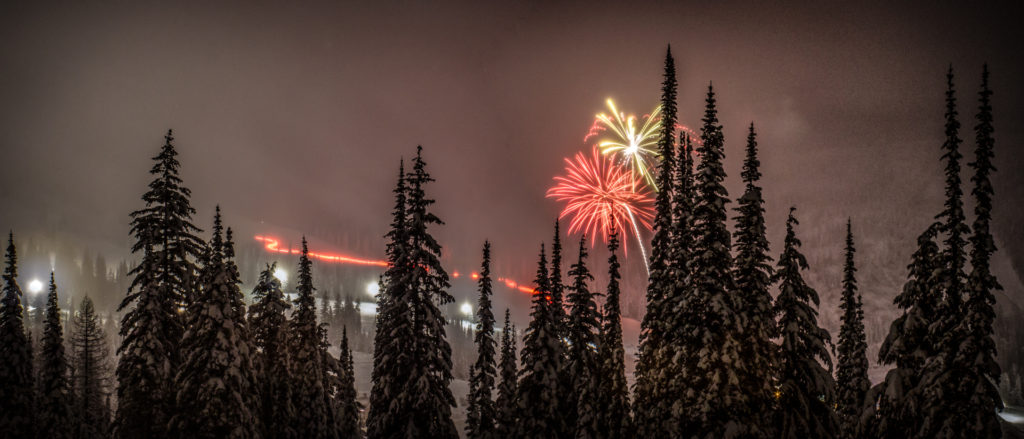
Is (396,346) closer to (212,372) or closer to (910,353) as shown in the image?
(212,372)

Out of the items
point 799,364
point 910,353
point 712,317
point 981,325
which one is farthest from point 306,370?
point 981,325

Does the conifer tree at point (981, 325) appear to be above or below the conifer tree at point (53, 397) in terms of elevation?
above

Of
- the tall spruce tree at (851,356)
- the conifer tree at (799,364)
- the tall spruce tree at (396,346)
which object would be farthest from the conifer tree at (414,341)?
the tall spruce tree at (851,356)

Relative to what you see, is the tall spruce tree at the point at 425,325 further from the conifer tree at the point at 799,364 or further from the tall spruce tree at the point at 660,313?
the conifer tree at the point at 799,364

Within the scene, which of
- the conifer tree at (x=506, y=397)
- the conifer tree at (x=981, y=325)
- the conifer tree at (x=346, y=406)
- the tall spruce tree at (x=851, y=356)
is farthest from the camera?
the conifer tree at (x=346, y=406)

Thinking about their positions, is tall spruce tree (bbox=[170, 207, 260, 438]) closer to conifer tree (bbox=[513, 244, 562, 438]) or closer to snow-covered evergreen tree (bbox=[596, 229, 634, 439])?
conifer tree (bbox=[513, 244, 562, 438])

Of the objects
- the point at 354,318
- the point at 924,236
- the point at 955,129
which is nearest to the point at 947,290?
the point at 924,236

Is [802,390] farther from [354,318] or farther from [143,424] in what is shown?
[354,318]
